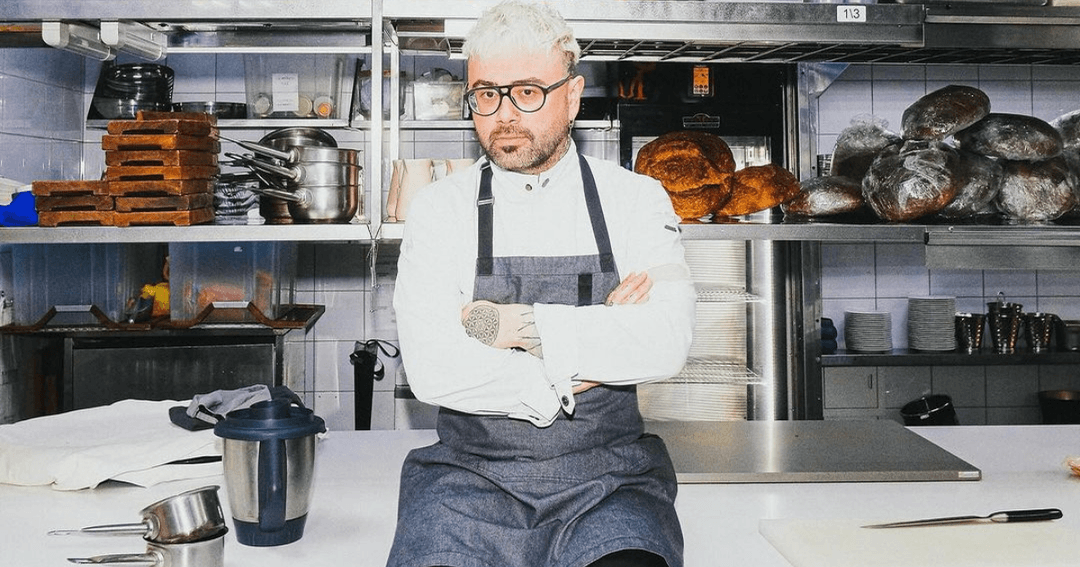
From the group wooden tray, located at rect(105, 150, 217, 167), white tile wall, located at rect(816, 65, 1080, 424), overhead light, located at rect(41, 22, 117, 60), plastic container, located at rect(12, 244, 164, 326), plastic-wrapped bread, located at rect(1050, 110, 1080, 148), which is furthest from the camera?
white tile wall, located at rect(816, 65, 1080, 424)

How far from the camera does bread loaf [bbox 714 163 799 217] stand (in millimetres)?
2352

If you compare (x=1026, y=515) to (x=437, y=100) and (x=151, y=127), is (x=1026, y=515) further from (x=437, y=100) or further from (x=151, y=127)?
(x=437, y=100)

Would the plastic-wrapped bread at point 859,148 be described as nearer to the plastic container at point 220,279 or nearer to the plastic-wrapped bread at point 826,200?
the plastic-wrapped bread at point 826,200

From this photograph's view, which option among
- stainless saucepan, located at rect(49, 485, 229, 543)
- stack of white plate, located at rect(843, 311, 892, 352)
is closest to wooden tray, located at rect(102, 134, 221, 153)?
stainless saucepan, located at rect(49, 485, 229, 543)

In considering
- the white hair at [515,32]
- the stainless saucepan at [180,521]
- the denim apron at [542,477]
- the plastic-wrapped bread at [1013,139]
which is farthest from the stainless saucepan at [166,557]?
the plastic-wrapped bread at [1013,139]

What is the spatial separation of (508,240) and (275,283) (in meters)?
2.16

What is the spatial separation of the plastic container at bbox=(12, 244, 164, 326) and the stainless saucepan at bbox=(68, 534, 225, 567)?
2.64 metres

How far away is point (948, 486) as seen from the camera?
1.83 metres

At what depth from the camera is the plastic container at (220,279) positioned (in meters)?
3.50

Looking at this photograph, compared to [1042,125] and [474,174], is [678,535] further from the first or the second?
[1042,125]

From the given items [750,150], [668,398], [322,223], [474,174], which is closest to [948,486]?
[474,174]

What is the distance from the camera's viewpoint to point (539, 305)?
5.09 ft

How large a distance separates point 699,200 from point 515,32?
33.0 inches

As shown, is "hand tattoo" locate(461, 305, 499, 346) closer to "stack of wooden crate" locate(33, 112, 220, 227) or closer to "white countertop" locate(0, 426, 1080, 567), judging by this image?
"white countertop" locate(0, 426, 1080, 567)
